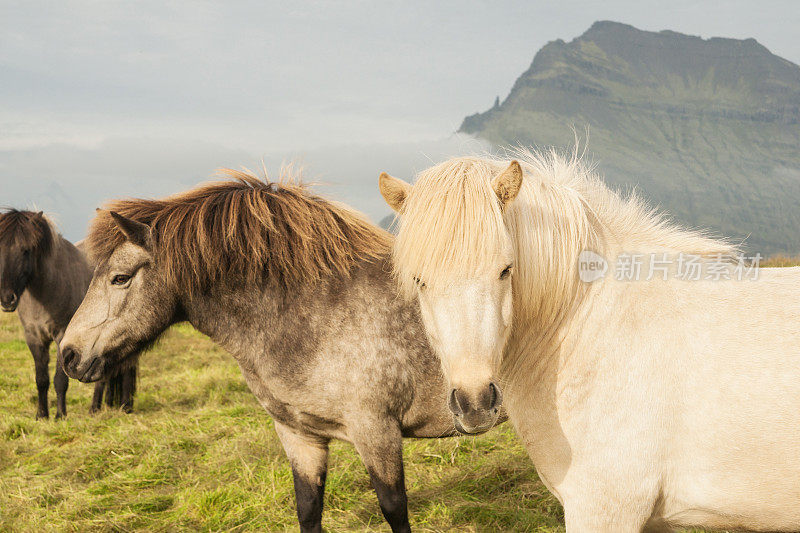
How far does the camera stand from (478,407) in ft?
5.71

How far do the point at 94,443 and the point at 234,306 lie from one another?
3.79 metres

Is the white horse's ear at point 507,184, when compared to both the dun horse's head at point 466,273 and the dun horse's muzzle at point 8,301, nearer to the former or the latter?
the dun horse's head at point 466,273

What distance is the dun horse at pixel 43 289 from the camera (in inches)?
276

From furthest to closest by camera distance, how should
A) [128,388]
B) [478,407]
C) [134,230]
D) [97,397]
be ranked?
[97,397]
[128,388]
[134,230]
[478,407]

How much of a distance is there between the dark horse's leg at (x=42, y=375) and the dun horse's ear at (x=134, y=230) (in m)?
5.59

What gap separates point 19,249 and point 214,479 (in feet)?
16.3

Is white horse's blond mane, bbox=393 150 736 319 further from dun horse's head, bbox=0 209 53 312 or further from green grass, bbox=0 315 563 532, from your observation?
dun horse's head, bbox=0 209 53 312

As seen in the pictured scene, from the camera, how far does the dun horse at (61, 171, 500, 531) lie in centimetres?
295

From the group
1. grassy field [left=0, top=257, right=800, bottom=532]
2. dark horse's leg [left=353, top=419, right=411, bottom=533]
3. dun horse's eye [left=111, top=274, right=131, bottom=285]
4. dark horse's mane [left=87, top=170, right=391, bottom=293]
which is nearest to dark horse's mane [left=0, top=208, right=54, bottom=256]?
grassy field [left=0, top=257, right=800, bottom=532]

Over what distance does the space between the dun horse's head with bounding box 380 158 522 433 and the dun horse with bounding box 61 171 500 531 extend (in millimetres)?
1070

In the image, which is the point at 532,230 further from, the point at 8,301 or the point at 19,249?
the point at 19,249

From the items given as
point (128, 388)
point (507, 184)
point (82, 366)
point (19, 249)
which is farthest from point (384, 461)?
point (19, 249)

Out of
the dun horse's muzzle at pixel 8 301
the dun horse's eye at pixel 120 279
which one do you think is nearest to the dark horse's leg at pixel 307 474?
the dun horse's eye at pixel 120 279

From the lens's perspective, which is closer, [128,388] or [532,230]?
[532,230]
